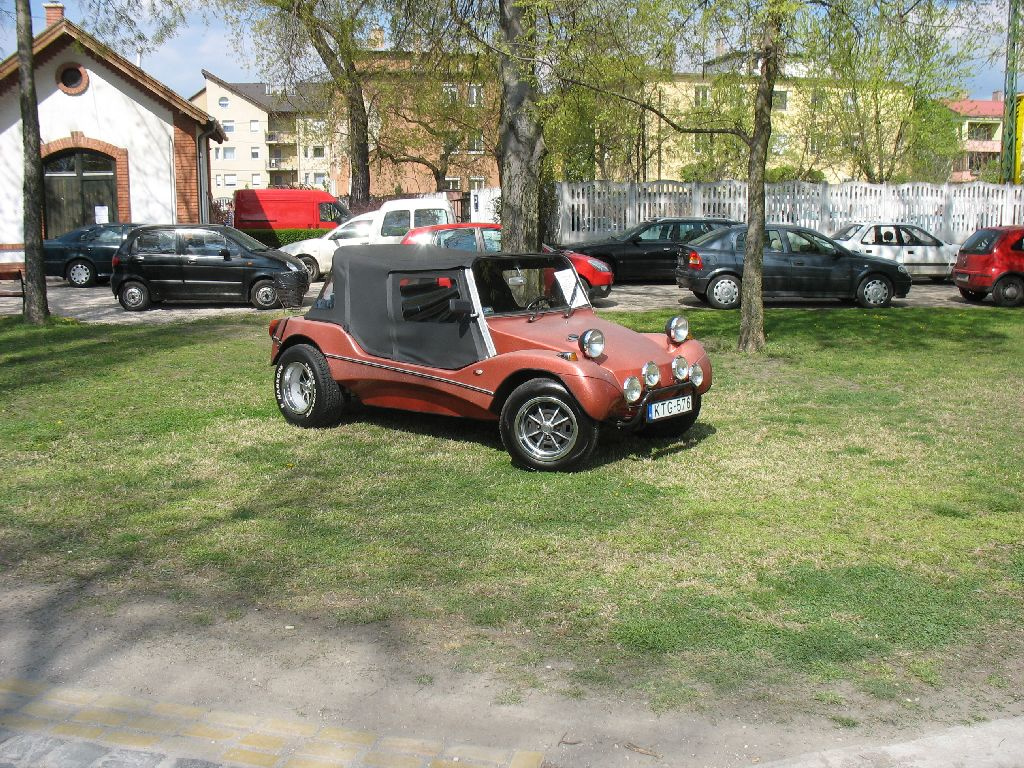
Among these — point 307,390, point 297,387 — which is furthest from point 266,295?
point 307,390

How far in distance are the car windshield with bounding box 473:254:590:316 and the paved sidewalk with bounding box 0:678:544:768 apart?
4.53 m

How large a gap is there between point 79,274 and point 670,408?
19.6m

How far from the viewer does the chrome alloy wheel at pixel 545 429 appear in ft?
24.4

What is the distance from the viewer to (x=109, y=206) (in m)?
29.5

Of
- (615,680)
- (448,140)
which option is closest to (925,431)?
(615,680)

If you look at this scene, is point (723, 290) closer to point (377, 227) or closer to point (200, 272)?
point (377, 227)

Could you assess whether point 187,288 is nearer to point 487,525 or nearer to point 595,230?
point 595,230

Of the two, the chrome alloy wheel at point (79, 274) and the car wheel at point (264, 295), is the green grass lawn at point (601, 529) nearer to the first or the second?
the car wheel at point (264, 295)

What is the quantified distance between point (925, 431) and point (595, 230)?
18842mm

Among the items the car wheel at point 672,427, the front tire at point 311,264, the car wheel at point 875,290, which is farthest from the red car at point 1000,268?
the front tire at point 311,264

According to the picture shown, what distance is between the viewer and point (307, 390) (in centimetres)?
908

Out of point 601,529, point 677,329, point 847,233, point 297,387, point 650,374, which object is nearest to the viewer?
point 601,529

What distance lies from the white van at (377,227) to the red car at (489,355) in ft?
46.9

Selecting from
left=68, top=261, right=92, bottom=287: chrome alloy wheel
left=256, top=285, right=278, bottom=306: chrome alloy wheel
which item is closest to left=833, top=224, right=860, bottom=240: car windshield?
left=256, top=285, right=278, bottom=306: chrome alloy wheel
